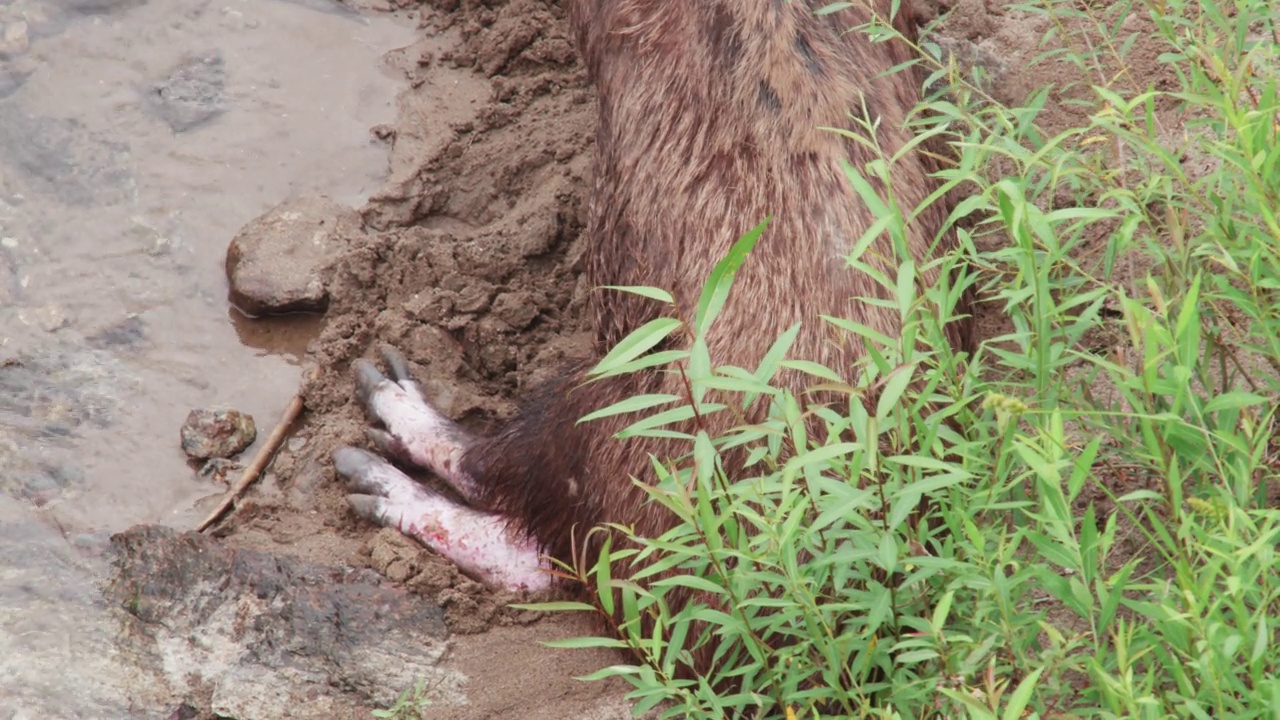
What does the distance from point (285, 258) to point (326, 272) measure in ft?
0.41

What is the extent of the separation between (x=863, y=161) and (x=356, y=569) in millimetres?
1588

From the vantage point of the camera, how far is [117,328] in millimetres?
3949

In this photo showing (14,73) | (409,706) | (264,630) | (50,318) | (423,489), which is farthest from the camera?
(14,73)

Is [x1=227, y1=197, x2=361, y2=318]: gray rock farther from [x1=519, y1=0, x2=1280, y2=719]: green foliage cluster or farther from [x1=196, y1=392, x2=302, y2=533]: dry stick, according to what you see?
[x1=519, y1=0, x2=1280, y2=719]: green foliage cluster

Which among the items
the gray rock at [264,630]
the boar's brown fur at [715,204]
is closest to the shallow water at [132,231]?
the gray rock at [264,630]

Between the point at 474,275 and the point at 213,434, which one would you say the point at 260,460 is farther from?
the point at 474,275

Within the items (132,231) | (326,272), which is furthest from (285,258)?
(132,231)

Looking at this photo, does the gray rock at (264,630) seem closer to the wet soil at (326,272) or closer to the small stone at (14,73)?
the wet soil at (326,272)

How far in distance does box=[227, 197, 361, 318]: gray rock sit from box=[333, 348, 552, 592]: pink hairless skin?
1.05ft

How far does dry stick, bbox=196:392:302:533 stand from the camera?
3627 millimetres

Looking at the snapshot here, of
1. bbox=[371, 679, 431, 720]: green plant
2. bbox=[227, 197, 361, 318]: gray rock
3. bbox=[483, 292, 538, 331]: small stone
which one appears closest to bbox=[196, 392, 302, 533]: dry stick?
bbox=[227, 197, 361, 318]: gray rock

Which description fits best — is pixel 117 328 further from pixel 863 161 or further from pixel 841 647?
pixel 841 647

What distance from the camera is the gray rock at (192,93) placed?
4367mm

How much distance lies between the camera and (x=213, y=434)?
3758 mm
